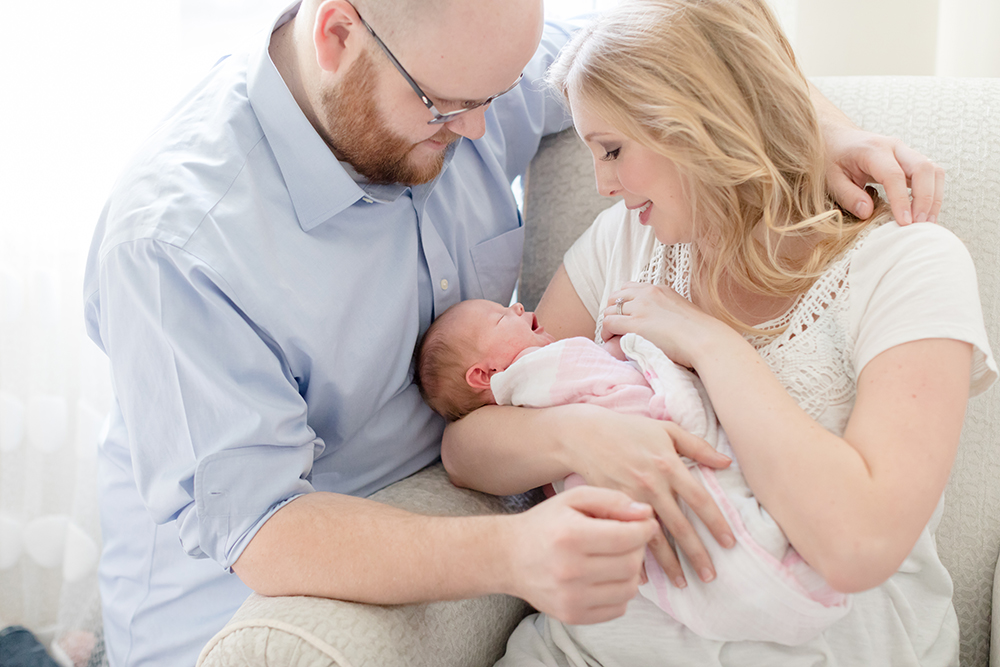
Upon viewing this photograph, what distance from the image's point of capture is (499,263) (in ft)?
5.33

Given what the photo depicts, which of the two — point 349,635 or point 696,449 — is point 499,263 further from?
point 349,635

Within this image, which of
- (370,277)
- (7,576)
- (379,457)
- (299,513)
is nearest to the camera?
(299,513)

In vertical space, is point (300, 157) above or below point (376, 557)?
above

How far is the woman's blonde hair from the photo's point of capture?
3.77 ft

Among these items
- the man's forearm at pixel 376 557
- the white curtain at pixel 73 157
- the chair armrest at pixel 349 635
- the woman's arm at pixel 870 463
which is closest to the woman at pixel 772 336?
the woman's arm at pixel 870 463

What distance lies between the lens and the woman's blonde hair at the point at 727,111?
3.77 feet

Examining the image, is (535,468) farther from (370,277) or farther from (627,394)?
(370,277)

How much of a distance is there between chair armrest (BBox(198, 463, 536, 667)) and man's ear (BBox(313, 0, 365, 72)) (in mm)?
750

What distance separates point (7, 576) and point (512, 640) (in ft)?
4.68

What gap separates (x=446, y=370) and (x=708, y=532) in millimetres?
547

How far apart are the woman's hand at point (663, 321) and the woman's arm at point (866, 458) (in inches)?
5.6

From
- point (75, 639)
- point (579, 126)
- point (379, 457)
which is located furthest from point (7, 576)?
point (579, 126)

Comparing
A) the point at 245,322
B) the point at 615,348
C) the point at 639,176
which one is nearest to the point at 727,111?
the point at 639,176

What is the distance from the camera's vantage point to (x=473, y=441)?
4.46ft
